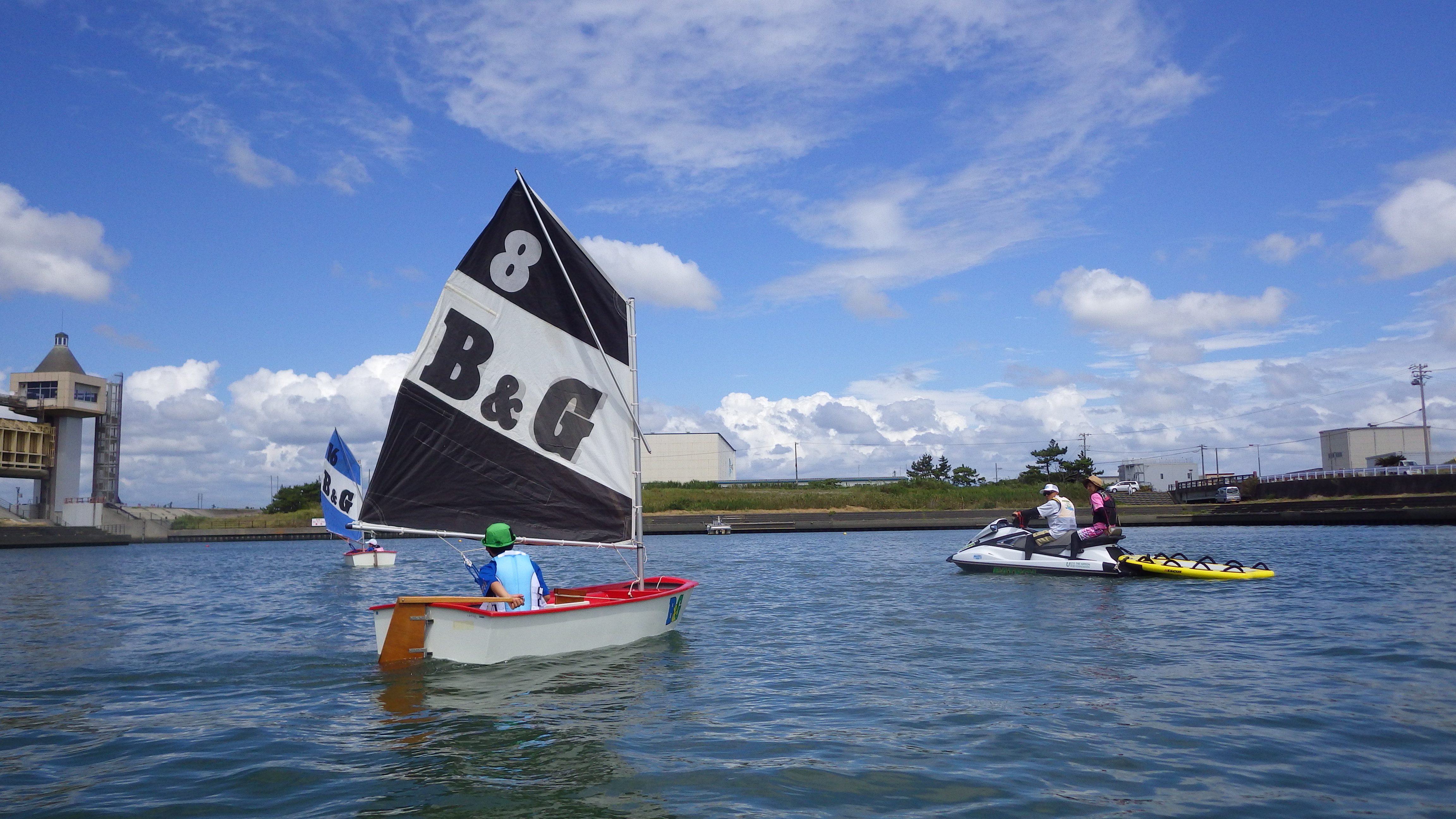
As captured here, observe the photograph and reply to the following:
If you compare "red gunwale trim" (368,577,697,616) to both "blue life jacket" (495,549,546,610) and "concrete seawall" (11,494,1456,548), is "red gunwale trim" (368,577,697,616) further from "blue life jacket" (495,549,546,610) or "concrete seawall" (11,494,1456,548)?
"concrete seawall" (11,494,1456,548)

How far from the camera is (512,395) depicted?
13914 mm

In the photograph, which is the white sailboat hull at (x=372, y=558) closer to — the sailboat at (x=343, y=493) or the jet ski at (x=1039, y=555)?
the sailboat at (x=343, y=493)

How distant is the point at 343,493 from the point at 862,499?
189 ft

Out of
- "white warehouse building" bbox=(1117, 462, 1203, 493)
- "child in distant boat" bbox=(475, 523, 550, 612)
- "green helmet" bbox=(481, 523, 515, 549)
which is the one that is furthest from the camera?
"white warehouse building" bbox=(1117, 462, 1203, 493)

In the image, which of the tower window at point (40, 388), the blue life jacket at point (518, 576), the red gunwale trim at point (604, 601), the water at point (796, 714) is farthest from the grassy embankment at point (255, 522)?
the blue life jacket at point (518, 576)

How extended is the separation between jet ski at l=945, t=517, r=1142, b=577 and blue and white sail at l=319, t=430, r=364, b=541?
26458 mm

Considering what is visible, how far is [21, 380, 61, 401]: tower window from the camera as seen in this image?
76688 mm

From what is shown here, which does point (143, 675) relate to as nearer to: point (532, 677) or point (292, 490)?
point (532, 677)

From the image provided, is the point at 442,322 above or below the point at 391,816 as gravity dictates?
above

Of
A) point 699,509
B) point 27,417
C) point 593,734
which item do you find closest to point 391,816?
point 593,734

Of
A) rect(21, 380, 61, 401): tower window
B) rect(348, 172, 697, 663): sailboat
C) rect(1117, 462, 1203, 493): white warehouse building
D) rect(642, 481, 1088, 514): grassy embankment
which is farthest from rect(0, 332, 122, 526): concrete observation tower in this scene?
rect(1117, 462, 1203, 493): white warehouse building

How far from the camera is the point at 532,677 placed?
11.6 meters

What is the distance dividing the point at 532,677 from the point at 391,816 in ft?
17.0

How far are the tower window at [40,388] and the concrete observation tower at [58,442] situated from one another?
0.18ft
